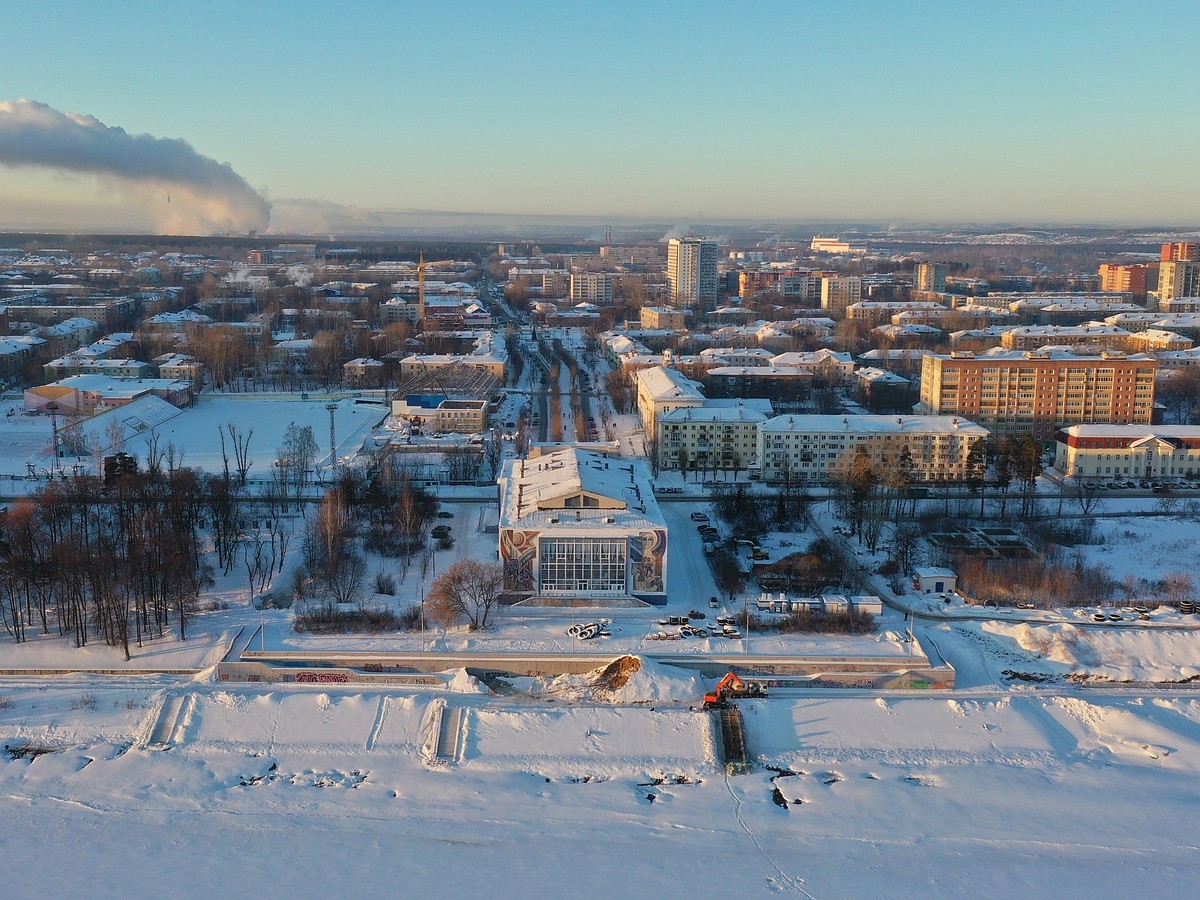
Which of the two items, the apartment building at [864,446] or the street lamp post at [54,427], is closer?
the apartment building at [864,446]

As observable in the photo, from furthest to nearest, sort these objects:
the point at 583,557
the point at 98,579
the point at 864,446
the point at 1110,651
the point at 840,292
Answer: the point at 840,292 < the point at 864,446 < the point at 583,557 < the point at 98,579 < the point at 1110,651

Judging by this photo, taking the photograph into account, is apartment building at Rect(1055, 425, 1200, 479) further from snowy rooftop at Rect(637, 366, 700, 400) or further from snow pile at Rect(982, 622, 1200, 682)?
snow pile at Rect(982, 622, 1200, 682)

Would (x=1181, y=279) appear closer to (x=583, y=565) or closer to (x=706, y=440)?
(x=706, y=440)

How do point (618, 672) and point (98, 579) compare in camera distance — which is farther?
point (98, 579)

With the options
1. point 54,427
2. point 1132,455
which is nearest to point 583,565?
point 1132,455

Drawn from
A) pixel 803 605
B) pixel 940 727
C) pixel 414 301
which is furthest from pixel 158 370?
pixel 940 727

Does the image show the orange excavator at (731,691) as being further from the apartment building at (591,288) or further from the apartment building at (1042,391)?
the apartment building at (591,288)

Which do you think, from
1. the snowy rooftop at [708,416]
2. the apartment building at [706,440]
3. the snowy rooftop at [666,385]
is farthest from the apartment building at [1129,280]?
the apartment building at [706,440]

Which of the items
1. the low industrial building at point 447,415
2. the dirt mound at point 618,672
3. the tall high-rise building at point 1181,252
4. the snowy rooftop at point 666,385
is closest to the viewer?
the dirt mound at point 618,672
